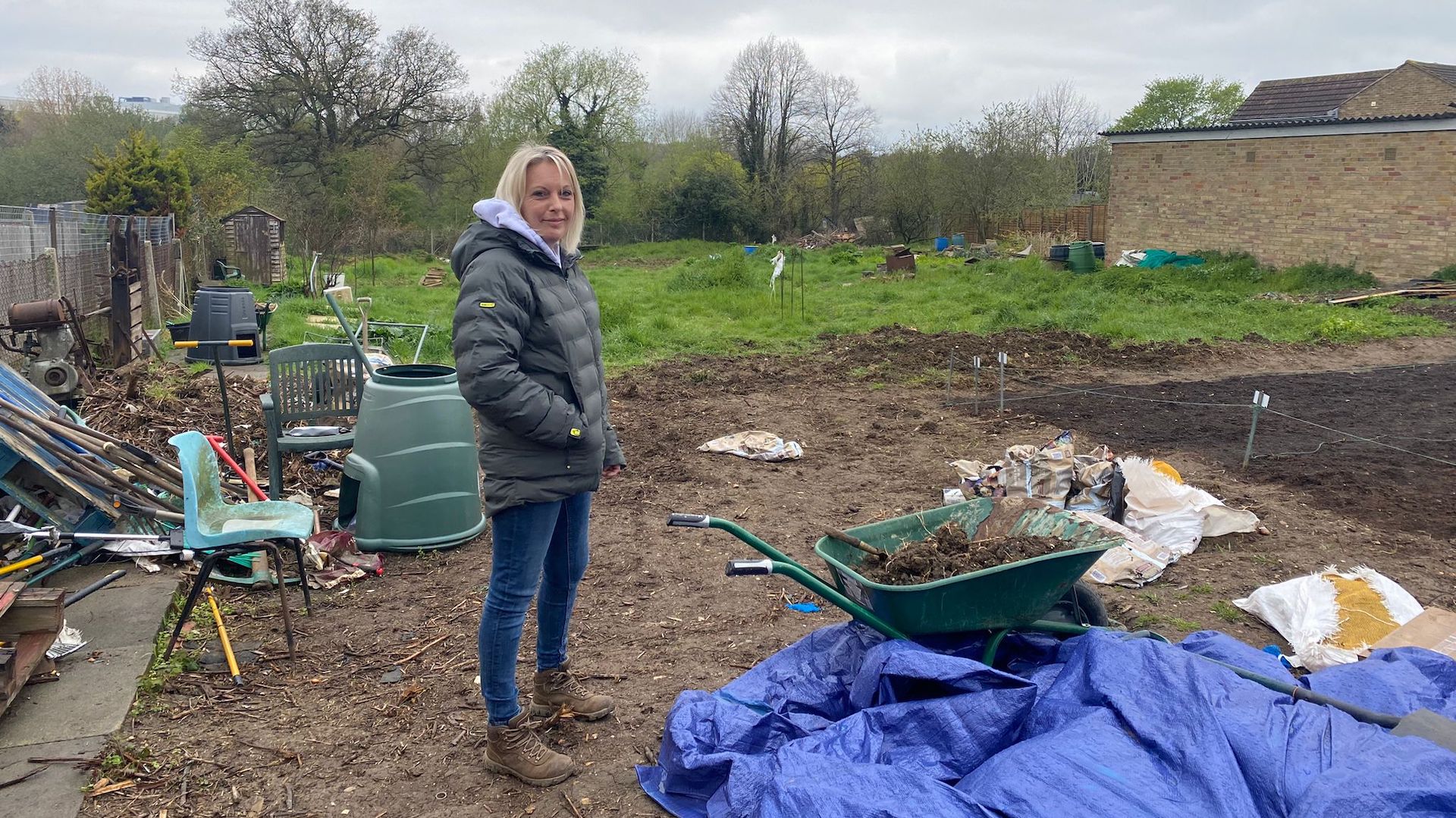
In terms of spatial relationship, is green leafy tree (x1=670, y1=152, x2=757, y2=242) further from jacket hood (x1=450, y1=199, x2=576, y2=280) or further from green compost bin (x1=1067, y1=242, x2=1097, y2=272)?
jacket hood (x1=450, y1=199, x2=576, y2=280)

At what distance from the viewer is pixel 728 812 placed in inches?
100

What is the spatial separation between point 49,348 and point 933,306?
39.5 feet

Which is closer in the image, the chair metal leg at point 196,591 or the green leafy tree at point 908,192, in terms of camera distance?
the chair metal leg at point 196,591

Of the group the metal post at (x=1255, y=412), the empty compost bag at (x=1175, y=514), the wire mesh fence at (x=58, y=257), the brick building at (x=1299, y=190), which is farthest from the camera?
the brick building at (x=1299, y=190)

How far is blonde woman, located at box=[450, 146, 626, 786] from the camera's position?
2.64m

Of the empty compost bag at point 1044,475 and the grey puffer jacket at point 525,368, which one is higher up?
the grey puffer jacket at point 525,368

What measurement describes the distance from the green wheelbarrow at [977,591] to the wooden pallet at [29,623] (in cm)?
228

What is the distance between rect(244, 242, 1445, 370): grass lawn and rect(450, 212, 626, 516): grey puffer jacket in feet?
25.8

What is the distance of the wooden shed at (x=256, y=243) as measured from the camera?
2128 cm

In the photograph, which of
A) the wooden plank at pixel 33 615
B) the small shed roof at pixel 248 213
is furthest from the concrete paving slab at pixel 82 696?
the small shed roof at pixel 248 213

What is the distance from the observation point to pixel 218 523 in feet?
12.7

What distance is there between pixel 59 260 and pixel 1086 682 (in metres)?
10.6

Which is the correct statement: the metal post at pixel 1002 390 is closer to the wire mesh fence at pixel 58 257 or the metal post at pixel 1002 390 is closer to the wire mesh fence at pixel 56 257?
the wire mesh fence at pixel 58 257

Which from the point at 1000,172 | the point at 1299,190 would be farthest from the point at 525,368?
the point at 1000,172
